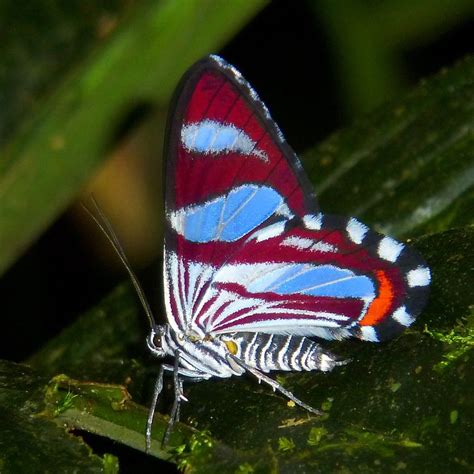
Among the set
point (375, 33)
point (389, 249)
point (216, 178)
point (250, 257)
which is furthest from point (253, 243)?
point (375, 33)

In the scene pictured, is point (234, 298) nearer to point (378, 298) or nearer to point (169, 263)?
point (169, 263)

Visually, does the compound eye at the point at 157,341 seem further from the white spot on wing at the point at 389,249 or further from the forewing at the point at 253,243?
the white spot on wing at the point at 389,249

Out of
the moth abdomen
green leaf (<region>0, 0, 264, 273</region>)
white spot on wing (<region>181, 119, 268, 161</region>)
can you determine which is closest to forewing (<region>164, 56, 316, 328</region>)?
white spot on wing (<region>181, 119, 268, 161</region>)

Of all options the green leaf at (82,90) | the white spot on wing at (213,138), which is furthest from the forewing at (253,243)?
the green leaf at (82,90)

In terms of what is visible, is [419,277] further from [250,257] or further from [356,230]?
[250,257]

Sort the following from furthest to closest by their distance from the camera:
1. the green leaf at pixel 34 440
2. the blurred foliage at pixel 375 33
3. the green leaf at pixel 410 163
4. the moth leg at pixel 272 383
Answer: the blurred foliage at pixel 375 33, the green leaf at pixel 410 163, the moth leg at pixel 272 383, the green leaf at pixel 34 440

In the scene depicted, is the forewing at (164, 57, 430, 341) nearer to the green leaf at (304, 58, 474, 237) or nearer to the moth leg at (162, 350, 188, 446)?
the moth leg at (162, 350, 188, 446)
